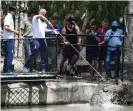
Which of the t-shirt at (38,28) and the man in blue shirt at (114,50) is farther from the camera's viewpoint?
the man in blue shirt at (114,50)

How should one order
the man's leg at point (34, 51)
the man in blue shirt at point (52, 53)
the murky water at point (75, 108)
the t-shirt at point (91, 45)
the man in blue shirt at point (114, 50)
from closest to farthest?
the murky water at point (75, 108) → the man's leg at point (34, 51) → the man in blue shirt at point (52, 53) → the man in blue shirt at point (114, 50) → the t-shirt at point (91, 45)

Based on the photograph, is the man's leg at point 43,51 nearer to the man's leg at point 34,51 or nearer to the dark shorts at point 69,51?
the man's leg at point 34,51

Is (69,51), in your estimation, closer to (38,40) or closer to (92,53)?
(92,53)

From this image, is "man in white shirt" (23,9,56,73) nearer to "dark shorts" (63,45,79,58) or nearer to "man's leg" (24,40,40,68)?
"man's leg" (24,40,40,68)

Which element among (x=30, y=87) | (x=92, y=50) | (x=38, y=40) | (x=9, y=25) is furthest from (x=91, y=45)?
(x=9, y=25)

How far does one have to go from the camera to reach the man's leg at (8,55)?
428 inches

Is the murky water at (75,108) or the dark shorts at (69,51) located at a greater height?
the dark shorts at (69,51)

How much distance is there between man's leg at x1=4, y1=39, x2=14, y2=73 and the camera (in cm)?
1086

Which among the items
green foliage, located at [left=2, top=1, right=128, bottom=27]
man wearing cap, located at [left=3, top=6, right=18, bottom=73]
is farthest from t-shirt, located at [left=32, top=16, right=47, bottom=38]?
green foliage, located at [left=2, top=1, right=128, bottom=27]

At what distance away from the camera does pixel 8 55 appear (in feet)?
35.9

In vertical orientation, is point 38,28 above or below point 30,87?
above

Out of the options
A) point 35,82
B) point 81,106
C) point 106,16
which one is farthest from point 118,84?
point 106,16

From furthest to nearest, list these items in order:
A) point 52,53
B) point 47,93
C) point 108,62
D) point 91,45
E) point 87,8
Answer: point 87,8 → point 91,45 → point 108,62 → point 47,93 → point 52,53

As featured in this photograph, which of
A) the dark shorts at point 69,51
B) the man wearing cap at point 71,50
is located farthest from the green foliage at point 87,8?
the dark shorts at point 69,51
